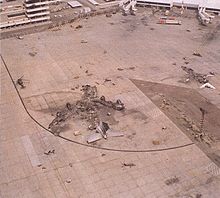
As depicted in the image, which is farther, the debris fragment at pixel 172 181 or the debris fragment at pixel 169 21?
the debris fragment at pixel 169 21

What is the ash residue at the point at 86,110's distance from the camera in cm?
2811

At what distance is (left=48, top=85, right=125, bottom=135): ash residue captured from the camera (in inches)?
1107

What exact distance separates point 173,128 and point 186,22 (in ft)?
68.3

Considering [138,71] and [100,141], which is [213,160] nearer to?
[100,141]

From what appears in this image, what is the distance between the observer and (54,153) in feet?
84.0

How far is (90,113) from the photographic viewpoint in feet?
95.5

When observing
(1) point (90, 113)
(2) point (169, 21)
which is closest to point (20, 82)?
(1) point (90, 113)

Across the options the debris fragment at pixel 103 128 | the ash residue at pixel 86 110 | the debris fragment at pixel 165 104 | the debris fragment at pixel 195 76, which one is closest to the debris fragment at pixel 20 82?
the ash residue at pixel 86 110

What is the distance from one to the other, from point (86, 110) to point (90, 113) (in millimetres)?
486

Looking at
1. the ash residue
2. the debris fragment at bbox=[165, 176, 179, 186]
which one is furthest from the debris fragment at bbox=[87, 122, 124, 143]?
the debris fragment at bbox=[165, 176, 179, 186]

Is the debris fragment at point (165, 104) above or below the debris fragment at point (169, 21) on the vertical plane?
below

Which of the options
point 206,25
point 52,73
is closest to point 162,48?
point 206,25

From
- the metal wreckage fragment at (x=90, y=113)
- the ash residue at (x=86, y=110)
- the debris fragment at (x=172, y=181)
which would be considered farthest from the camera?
the ash residue at (x=86, y=110)

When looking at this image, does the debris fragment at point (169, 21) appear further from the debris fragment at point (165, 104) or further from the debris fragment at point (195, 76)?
the debris fragment at point (165, 104)
